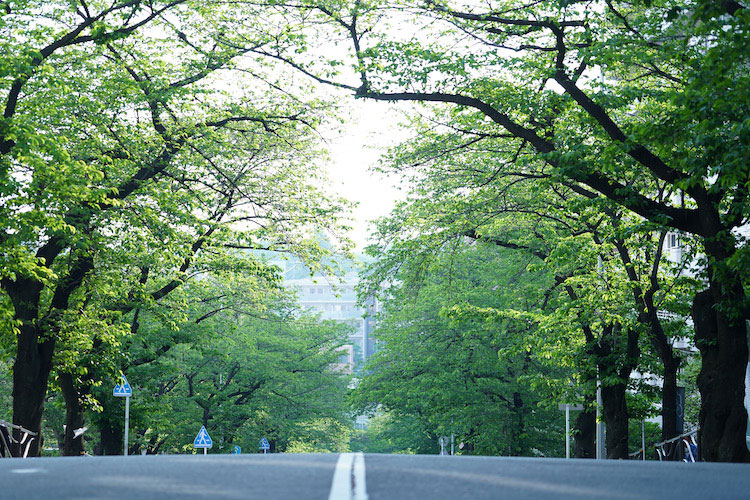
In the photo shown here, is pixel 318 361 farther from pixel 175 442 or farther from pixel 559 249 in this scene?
pixel 559 249

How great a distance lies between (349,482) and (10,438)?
1540 cm

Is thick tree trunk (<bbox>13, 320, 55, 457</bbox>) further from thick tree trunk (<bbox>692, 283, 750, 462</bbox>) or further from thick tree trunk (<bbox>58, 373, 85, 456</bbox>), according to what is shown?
thick tree trunk (<bbox>692, 283, 750, 462</bbox>)

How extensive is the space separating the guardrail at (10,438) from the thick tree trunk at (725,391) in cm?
1205

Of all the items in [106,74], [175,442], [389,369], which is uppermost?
[106,74]

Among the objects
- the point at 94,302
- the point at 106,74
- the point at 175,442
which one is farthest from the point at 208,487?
the point at 175,442

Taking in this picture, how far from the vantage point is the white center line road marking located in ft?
15.0

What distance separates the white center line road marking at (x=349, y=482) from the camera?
456 centimetres

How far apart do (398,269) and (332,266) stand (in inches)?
145

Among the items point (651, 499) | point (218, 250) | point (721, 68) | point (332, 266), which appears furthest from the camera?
point (332, 266)

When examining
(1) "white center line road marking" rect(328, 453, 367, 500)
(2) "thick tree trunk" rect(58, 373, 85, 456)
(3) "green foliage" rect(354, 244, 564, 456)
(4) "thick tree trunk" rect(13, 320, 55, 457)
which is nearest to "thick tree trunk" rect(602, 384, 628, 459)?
(3) "green foliage" rect(354, 244, 564, 456)

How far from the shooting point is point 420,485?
5227 mm

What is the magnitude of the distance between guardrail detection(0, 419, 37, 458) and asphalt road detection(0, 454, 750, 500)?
1221 cm

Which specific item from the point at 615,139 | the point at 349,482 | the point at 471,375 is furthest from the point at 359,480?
the point at 471,375

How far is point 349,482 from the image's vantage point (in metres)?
→ 5.13
